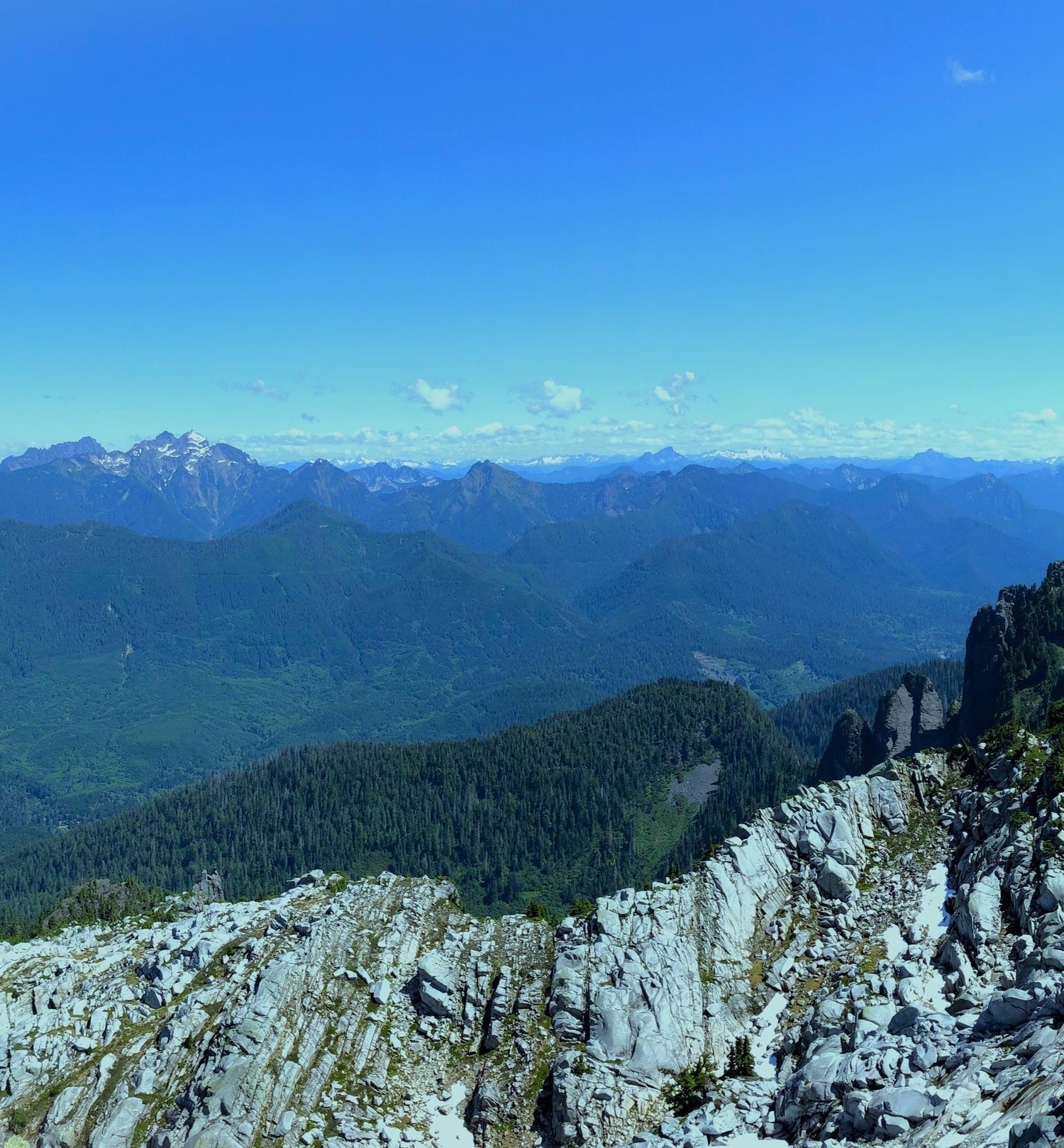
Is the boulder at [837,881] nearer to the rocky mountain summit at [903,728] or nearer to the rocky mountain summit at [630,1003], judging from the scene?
the rocky mountain summit at [630,1003]

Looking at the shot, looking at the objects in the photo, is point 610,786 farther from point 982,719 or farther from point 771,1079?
point 771,1079

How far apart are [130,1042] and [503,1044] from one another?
2495 cm

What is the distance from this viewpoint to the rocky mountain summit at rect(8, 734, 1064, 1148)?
3625 cm

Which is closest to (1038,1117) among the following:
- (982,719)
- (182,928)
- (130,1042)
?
(130,1042)

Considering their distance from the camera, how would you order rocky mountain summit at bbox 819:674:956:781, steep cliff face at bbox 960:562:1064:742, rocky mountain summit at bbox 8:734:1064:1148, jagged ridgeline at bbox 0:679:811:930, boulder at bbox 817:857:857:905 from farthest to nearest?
jagged ridgeline at bbox 0:679:811:930
rocky mountain summit at bbox 819:674:956:781
steep cliff face at bbox 960:562:1064:742
boulder at bbox 817:857:857:905
rocky mountain summit at bbox 8:734:1064:1148

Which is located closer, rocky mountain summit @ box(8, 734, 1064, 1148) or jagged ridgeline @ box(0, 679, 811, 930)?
rocky mountain summit @ box(8, 734, 1064, 1148)

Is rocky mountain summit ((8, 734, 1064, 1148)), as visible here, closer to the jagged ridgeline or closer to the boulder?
the boulder

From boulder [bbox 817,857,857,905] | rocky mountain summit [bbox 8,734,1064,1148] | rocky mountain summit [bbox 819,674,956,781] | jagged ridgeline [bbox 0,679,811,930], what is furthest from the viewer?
jagged ridgeline [bbox 0,679,811,930]

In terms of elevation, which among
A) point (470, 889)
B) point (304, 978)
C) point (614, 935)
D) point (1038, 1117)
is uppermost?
point (1038, 1117)

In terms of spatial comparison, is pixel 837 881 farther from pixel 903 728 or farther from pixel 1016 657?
pixel 903 728

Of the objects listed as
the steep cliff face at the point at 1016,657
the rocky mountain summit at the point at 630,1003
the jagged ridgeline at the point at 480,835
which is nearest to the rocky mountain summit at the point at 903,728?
the steep cliff face at the point at 1016,657

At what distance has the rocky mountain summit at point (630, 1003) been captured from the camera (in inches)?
1427

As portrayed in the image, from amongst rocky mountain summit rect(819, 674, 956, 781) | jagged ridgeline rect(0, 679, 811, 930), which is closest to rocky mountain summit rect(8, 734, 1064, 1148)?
rocky mountain summit rect(819, 674, 956, 781)

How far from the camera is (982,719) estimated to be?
125 meters
